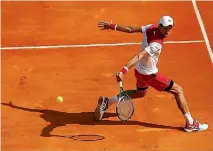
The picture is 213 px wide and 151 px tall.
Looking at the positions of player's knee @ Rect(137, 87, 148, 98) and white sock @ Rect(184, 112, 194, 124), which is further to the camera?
player's knee @ Rect(137, 87, 148, 98)

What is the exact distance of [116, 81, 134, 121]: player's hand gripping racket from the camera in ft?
32.2

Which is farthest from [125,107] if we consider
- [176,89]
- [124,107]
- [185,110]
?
[185,110]

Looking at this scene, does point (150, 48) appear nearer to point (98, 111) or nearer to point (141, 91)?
point (141, 91)

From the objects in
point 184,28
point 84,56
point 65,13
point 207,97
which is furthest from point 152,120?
point 65,13

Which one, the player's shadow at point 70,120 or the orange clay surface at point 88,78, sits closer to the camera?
the orange clay surface at point 88,78

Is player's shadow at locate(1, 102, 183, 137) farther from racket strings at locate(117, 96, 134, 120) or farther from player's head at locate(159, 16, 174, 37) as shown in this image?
player's head at locate(159, 16, 174, 37)

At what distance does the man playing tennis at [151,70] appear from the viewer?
9.55 m

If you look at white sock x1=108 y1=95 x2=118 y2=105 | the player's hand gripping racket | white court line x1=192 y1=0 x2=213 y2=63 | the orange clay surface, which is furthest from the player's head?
white court line x1=192 y1=0 x2=213 y2=63

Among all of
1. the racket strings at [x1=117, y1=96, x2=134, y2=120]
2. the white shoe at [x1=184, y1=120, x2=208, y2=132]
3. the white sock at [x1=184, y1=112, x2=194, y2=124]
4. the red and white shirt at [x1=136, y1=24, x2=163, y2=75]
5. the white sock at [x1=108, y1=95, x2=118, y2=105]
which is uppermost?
the red and white shirt at [x1=136, y1=24, x2=163, y2=75]

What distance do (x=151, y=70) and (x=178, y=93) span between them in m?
→ 0.71

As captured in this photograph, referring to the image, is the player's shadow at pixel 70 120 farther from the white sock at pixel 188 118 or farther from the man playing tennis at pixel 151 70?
the white sock at pixel 188 118

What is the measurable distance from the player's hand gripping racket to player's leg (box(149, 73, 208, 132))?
656mm

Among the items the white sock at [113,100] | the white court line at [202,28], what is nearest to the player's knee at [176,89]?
the white sock at [113,100]

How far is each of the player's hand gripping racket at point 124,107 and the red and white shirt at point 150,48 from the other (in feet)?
2.07
